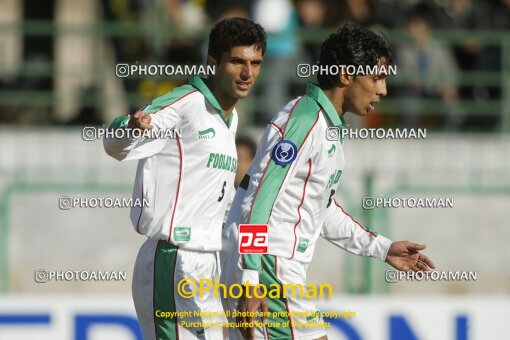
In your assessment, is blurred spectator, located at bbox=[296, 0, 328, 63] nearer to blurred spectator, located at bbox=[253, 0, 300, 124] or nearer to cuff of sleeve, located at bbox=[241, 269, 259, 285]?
blurred spectator, located at bbox=[253, 0, 300, 124]

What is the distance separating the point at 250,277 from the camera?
18.3 feet

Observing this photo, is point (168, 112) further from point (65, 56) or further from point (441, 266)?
point (65, 56)

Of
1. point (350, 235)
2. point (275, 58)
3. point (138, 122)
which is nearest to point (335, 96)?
point (350, 235)

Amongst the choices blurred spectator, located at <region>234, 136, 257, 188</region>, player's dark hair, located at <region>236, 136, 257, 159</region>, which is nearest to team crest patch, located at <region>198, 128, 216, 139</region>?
blurred spectator, located at <region>234, 136, 257, 188</region>

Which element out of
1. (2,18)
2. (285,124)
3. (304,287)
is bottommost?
(304,287)

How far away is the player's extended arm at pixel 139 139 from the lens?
545cm

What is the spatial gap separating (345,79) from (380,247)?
100cm

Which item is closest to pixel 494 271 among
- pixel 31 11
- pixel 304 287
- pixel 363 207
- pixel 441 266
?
pixel 441 266

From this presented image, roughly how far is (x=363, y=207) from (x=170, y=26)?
343cm

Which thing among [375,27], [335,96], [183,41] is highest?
[375,27]

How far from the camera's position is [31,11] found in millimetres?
14328

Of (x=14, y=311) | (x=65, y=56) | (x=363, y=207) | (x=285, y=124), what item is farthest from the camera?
(x=65, y=56)

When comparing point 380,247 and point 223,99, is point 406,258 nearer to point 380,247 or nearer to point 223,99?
point 380,247

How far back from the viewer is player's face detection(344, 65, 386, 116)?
19.8 feet
